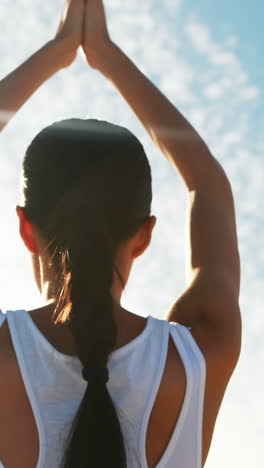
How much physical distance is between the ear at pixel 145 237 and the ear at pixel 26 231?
33 centimetres

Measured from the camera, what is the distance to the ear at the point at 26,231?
7.89ft

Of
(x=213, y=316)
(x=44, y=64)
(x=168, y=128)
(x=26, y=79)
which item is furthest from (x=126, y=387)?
(x=44, y=64)

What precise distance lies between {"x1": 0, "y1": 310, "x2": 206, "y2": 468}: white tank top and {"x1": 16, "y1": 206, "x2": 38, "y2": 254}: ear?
244mm

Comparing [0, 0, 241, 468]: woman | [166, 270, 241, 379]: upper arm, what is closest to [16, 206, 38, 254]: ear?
[0, 0, 241, 468]: woman

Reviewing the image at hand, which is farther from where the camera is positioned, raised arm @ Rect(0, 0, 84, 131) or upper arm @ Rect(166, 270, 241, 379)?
raised arm @ Rect(0, 0, 84, 131)

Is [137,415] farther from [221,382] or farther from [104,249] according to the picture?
[104,249]

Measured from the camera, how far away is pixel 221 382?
2.42 meters

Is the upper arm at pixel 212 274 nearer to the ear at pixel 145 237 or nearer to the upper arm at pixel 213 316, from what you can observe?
the upper arm at pixel 213 316

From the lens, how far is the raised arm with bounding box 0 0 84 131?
297 centimetres

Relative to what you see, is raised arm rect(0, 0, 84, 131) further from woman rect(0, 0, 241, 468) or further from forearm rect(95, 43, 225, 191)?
woman rect(0, 0, 241, 468)

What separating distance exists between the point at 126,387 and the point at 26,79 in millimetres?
1481

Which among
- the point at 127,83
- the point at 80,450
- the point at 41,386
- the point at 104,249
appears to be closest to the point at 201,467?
the point at 80,450

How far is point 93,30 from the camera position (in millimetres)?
3783

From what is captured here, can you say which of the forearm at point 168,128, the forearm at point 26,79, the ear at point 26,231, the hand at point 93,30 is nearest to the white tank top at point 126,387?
the ear at point 26,231
